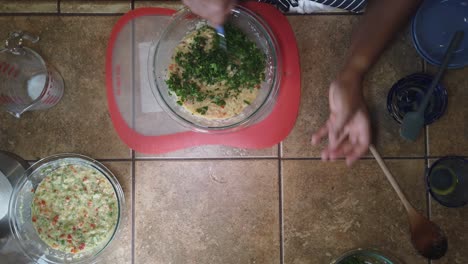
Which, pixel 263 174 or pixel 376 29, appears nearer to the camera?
pixel 376 29

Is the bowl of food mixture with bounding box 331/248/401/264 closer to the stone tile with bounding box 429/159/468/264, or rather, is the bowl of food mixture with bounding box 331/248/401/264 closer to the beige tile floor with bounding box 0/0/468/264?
the beige tile floor with bounding box 0/0/468/264

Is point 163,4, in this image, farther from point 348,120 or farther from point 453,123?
point 453,123

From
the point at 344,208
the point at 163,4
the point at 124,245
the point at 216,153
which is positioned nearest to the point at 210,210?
the point at 216,153

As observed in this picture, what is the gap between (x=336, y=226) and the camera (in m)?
1.31

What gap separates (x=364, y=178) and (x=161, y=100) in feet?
2.11

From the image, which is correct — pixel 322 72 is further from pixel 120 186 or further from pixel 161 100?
pixel 120 186

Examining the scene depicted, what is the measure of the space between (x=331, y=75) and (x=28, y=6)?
934 mm

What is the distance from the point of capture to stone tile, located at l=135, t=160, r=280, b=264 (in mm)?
1314

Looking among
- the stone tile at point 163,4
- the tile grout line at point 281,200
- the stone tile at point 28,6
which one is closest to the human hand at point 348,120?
the tile grout line at point 281,200

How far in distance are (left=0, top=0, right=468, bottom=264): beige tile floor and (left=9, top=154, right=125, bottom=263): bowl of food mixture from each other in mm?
52

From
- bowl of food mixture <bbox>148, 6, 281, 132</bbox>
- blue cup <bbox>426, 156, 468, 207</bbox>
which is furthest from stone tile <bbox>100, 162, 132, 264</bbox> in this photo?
blue cup <bbox>426, 156, 468, 207</bbox>

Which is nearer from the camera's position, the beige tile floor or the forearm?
the forearm

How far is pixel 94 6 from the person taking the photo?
1.34 metres

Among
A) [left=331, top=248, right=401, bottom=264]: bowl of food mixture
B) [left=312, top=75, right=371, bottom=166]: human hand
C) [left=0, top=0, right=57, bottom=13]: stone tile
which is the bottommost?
[left=331, top=248, right=401, bottom=264]: bowl of food mixture
